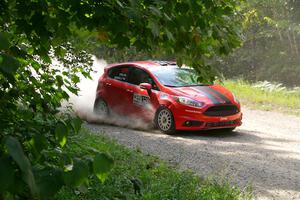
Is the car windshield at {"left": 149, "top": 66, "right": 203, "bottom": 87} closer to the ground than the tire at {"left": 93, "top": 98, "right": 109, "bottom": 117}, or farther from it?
farther from it

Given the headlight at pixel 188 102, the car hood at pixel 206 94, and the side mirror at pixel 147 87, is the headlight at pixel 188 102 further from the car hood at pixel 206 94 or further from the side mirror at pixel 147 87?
the side mirror at pixel 147 87

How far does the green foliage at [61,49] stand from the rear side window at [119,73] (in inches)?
345

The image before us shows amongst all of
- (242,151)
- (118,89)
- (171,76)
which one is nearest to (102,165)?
(242,151)

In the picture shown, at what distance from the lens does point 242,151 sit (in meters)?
9.64

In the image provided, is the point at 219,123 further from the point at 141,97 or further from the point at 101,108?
the point at 101,108

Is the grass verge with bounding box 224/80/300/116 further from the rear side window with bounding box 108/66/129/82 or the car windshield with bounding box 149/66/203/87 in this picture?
the rear side window with bounding box 108/66/129/82

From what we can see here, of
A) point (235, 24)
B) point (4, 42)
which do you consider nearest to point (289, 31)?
point (235, 24)

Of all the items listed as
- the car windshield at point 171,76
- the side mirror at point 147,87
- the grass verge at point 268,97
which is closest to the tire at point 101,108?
the side mirror at point 147,87

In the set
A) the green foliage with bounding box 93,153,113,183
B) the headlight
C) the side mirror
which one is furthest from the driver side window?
the green foliage with bounding box 93,153,113,183

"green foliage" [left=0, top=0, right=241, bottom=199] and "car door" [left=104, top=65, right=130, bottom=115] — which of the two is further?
"car door" [left=104, top=65, right=130, bottom=115]

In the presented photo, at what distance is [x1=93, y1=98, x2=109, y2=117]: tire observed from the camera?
13172 millimetres

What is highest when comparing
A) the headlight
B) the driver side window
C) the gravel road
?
the driver side window

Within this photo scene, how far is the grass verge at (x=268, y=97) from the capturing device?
16.4 meters

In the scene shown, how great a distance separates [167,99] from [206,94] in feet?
3.20
